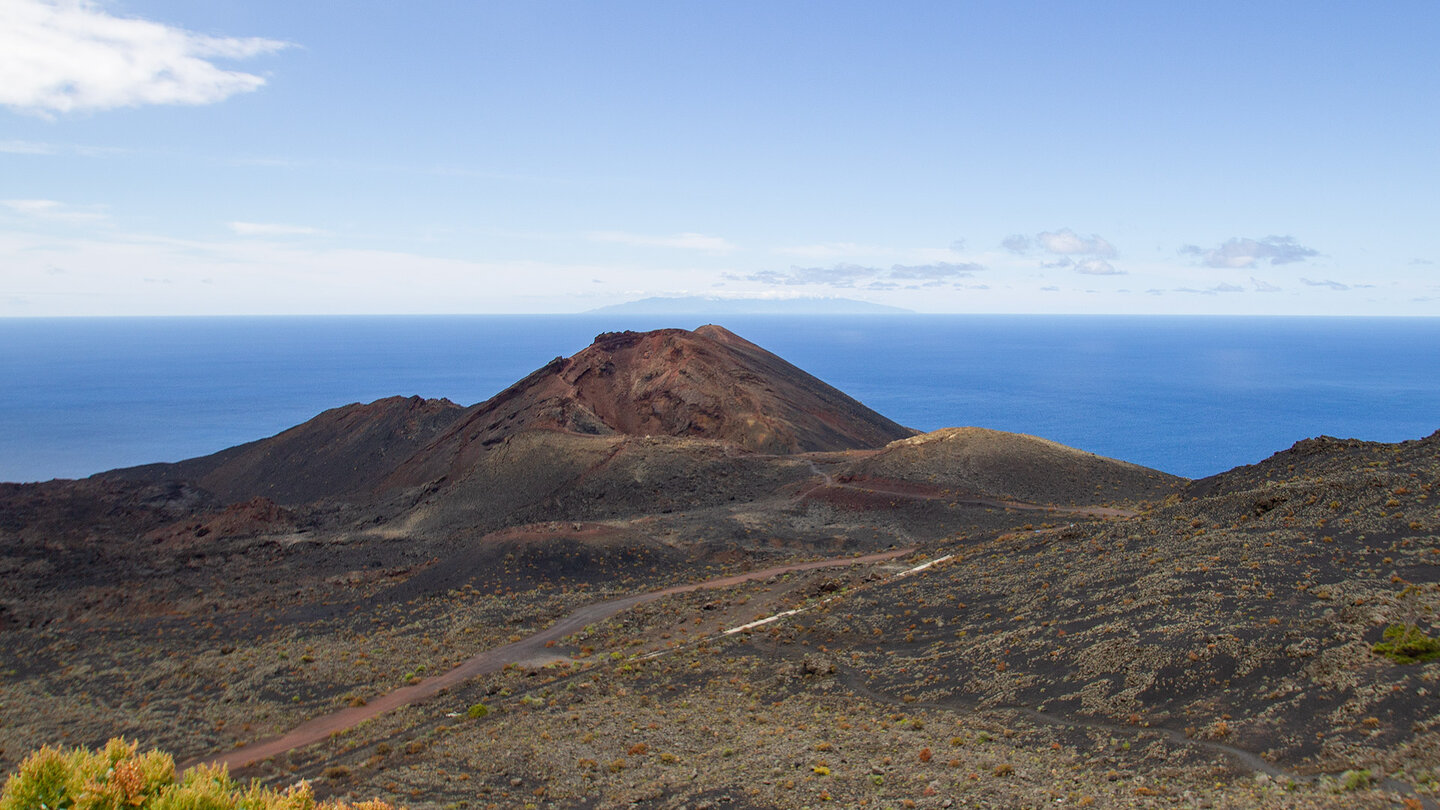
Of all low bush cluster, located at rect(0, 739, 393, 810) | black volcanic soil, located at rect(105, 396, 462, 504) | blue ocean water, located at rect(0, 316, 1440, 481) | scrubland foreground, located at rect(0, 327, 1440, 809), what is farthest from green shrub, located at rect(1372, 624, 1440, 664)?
blue ocean water, located at rect(0, 316, 1440, 481)

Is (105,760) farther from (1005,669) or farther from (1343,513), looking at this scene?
(1343,513)

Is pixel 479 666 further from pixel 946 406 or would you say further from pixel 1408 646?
pixel 946 406

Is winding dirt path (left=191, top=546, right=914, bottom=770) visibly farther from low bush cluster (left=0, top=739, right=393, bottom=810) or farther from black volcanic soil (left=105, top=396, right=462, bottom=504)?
black volcanic soil (left=105, top=396, right=462, bottom=504)

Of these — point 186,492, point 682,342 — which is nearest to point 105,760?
point 682,342

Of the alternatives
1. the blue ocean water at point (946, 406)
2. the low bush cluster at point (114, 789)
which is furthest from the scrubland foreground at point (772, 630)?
the blue ocean water at point (946, 406)

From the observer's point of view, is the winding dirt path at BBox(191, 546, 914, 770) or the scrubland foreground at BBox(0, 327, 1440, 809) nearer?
the scrubland foreground at BBox(0, 327, 1440, 809)

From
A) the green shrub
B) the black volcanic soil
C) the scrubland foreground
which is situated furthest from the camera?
the black volcanic soil

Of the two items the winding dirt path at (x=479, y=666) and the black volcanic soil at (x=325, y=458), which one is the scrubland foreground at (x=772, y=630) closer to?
the winding dirt path at (x=479, y=666)
